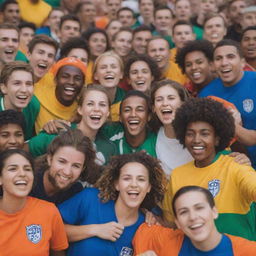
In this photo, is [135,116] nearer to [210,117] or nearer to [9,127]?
[210,117]

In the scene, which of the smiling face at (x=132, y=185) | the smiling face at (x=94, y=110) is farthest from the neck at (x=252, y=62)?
the smiling face at (x=132, y=185)

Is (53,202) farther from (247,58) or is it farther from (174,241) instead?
(247,58)

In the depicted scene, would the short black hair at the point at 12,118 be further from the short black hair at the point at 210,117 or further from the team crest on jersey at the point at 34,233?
the short black hair at the point at 210,117

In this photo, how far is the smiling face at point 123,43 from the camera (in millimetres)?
9562

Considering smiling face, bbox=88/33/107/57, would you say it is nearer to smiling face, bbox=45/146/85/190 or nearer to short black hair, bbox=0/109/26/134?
short black hair, bbox=0/109/26/134

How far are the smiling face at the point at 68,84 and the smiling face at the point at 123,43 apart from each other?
2478mm

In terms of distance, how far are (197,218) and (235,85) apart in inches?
119

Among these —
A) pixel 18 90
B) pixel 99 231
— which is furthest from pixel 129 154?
pixel 18 90

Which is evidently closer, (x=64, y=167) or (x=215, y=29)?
(x=64, y=167)

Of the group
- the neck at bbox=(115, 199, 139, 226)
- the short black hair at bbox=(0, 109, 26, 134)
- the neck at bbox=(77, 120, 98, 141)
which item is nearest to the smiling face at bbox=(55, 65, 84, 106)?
the neck at bbox=(77, 120, 98, 141)

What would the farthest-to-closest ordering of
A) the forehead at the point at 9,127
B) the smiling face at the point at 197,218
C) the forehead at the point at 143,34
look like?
the forehead at the point at 143,34
the forehead at the point at 9,127
the smiling face at the point at 197,218

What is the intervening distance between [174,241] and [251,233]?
850mm

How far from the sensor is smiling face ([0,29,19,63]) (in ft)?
26.8

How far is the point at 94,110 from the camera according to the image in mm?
6352
